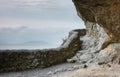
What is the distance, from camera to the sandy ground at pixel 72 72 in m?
12.1

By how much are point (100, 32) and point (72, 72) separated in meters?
3.72

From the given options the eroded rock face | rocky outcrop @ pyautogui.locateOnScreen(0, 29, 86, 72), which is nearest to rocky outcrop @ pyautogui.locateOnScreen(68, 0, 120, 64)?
the eroded rock face

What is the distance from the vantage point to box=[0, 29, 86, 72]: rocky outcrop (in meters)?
14.2

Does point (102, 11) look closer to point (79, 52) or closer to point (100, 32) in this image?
point (100, 32)

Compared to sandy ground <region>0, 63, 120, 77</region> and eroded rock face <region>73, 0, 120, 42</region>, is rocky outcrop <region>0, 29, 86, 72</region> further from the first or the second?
eroded rock face <region>73, 0, 120, 42</region>

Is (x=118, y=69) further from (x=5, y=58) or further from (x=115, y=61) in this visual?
(x=5, y=58)

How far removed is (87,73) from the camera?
40.4 ft

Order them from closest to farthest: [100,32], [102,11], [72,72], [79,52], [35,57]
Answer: [102,11]
[72,72]
[35,57]
[100,32]
[79,52]

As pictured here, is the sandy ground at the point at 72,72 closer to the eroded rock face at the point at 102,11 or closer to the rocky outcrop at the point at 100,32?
the rocky outcrop at the point at 100,32

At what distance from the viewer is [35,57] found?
15062 millimetres

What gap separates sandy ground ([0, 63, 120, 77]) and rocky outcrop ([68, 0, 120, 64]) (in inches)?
39.6

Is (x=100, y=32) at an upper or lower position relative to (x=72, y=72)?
upper

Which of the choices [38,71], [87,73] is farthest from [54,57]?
[87,73]

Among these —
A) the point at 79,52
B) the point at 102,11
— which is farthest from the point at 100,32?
the point at 102,11
